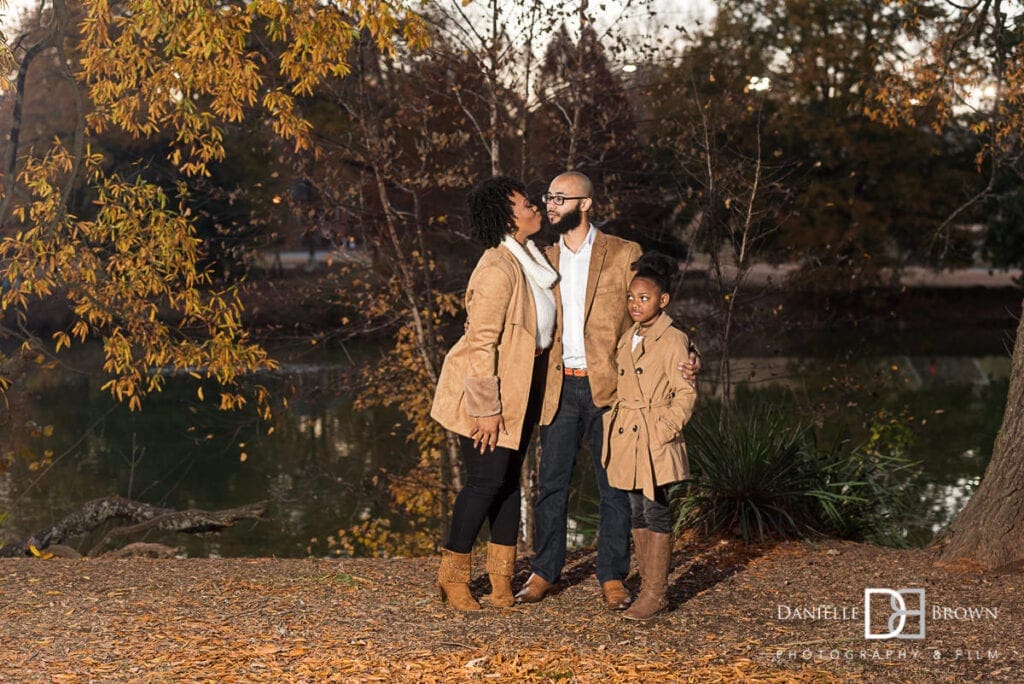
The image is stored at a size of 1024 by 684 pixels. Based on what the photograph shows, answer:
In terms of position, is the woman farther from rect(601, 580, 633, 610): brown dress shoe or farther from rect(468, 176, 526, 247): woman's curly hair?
rect(601, 580, 633, 610): brown dress shoe

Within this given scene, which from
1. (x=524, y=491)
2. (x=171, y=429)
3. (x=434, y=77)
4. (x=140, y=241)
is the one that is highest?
(x=434, y=77)

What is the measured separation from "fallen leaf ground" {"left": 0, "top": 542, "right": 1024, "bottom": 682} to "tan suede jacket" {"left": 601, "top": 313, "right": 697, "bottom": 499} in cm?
65

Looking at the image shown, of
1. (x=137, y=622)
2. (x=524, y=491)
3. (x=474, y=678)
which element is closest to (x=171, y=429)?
(x=524, y=491)

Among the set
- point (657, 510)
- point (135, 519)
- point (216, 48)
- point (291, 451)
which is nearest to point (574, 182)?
point (657, 510)

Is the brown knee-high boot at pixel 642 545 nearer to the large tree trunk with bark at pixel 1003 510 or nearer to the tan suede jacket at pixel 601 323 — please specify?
the tan suede jacket at pixel 601 323

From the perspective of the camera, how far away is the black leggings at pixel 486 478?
5.02m

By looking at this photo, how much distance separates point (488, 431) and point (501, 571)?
73 centimetres

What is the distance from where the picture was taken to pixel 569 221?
510 centimetres

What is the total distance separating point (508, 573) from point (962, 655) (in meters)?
1.90

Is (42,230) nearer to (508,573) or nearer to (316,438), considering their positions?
(508,573)

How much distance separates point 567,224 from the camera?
5105 millimetres

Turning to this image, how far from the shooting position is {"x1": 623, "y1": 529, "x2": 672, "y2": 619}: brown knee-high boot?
504 centimetres

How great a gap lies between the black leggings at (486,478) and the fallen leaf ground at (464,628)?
38cm

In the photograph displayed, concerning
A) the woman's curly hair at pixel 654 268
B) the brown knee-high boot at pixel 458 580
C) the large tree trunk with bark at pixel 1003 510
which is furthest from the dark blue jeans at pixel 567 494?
the large tree trunk with bark at pixel 1003 510
